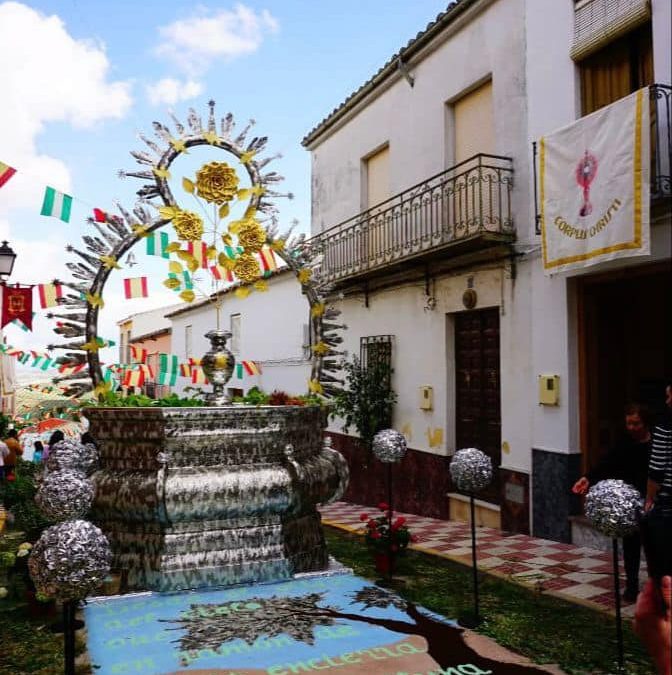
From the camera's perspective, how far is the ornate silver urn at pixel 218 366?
6.31m

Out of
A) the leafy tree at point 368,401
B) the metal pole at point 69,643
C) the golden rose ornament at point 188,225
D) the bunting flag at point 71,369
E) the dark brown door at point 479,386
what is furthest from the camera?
the leafy tree at point 368,401

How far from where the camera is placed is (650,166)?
645cm

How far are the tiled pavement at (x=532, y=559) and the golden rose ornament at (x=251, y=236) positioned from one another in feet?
A: 11.5

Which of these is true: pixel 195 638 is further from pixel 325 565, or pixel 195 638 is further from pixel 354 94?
pixel 354 94

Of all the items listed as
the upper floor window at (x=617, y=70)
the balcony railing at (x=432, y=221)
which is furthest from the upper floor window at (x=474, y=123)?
the upper floor window at (x=617, y=70)

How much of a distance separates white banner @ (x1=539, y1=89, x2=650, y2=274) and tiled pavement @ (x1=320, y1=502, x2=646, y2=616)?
287 centimetres

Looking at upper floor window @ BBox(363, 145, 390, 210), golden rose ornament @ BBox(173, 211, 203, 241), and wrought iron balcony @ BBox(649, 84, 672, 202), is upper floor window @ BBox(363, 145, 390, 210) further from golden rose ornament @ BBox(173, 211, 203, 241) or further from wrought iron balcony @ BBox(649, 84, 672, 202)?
golden rose ornament @ BBox(173, 211, 203, 241)

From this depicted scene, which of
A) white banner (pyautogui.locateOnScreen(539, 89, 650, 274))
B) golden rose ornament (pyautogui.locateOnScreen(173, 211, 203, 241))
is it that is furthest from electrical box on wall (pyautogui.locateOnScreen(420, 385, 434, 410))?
golden rose ornament (pyautogui.locateOnScreen(173, 211, 203, 241))

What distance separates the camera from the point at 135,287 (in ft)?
31.6

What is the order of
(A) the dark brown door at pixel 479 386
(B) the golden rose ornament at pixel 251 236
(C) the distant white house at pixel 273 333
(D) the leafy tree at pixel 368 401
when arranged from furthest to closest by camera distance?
(C) the distant white house at pixel 273 333
(D) the leafy tree at pixel 368 401
(A) the dark brown door at pixel 479 386
(B) the golden rose ornament at pixel 251 236

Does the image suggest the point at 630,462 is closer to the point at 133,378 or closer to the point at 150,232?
the point at 150,232

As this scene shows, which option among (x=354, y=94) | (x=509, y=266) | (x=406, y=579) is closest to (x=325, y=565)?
(x=406, y=579)

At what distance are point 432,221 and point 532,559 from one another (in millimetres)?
5139

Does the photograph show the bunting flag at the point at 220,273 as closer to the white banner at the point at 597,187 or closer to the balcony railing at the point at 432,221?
the balcony railing at the point at 432,221
